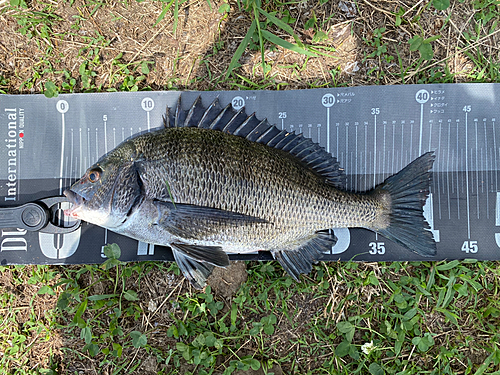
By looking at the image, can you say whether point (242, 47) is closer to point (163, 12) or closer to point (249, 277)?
point (163, 12)

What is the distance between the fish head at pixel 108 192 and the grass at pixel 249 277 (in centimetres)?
37

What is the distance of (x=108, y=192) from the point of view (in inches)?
92.5

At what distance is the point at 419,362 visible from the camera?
8.68 ft

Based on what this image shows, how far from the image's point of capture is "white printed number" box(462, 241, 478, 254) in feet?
8.87

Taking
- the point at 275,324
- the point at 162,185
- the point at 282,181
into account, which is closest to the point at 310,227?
the point at 282,181

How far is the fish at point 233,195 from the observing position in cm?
236

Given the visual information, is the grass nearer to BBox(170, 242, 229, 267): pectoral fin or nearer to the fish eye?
BBox(170, 242, 229, 267): pectoral fin

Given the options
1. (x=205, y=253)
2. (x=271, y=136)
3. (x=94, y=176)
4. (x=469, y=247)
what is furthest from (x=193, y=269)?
(x=469, y=247)

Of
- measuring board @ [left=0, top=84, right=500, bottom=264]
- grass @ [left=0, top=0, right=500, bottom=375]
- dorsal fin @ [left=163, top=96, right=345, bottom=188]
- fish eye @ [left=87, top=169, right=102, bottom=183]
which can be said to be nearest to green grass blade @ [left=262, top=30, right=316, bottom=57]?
grass @ [left=0, top=0, right=500, bottom=375]

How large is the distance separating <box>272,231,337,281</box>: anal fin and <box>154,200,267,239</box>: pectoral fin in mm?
386

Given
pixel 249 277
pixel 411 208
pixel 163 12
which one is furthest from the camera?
pixel 249 277

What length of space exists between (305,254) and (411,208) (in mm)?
871

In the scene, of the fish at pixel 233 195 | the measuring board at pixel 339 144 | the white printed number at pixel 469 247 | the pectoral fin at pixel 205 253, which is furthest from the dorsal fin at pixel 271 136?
the white printed number at pixel 469 247

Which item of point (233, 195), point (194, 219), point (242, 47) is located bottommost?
point (194, 219)
